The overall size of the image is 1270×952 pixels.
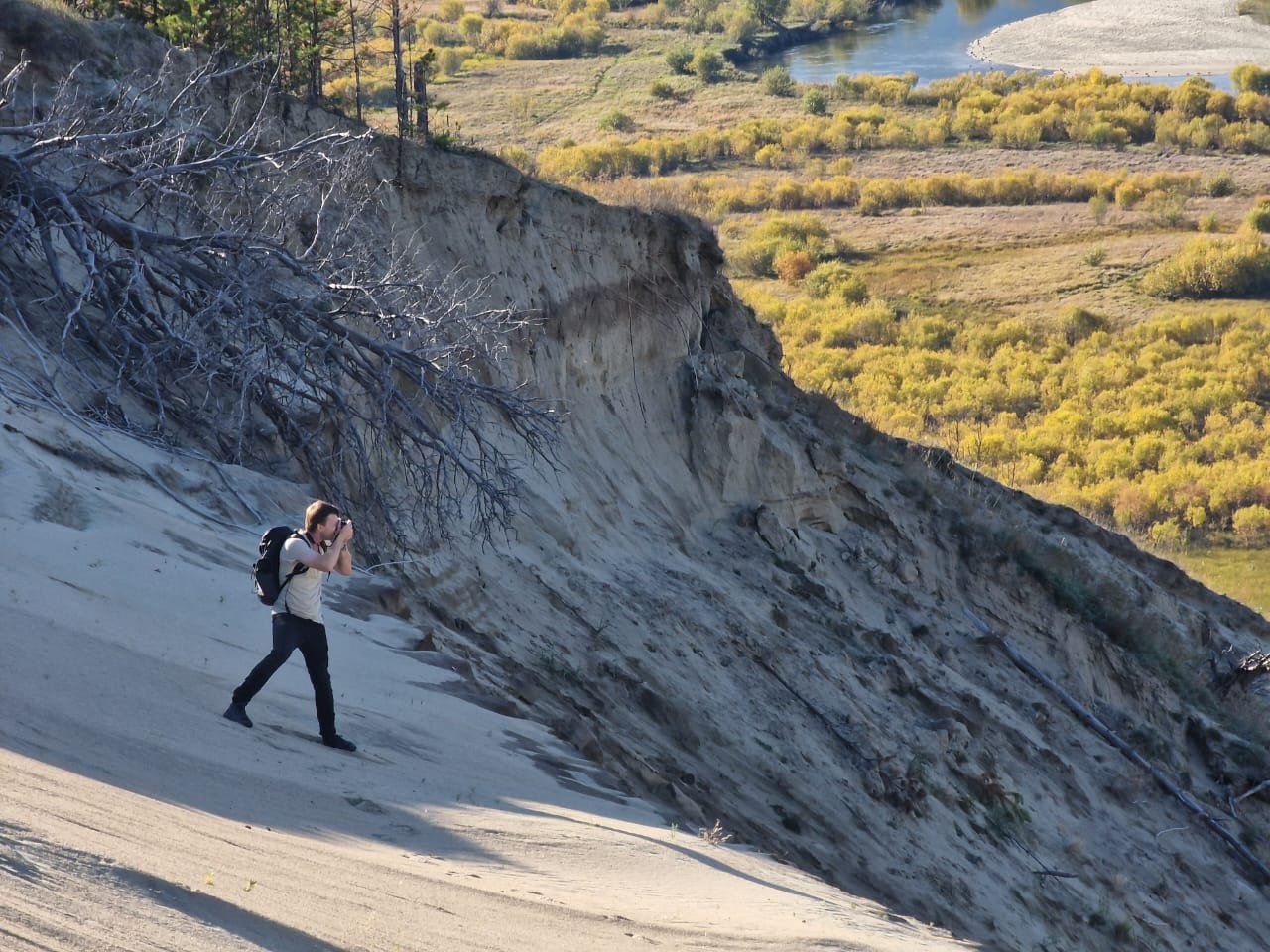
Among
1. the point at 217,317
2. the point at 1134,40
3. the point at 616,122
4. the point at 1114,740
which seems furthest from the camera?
the point at 1134,40

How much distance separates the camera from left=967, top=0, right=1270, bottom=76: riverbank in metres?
91.6

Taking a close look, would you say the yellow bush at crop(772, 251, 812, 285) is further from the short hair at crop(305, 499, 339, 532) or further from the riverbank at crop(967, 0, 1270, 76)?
the short hair at crop(305, 499, 339, 532)

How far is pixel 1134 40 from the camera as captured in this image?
319ft

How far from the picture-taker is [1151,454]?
46000 mm

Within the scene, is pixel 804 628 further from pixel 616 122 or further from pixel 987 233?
pixel 616 122

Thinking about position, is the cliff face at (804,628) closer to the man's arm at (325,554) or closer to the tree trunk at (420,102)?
the tree trunk at (420,102)

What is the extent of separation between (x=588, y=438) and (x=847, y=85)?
71.2 m

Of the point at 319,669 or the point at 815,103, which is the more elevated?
the point at 815,103

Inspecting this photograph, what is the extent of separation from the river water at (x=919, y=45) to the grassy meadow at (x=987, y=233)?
14.0ft

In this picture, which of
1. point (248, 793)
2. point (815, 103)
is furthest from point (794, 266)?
point (248, 793)

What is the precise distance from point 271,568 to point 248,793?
106 cm

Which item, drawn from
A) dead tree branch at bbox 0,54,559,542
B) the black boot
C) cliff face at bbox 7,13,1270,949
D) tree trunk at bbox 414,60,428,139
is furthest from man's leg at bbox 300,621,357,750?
tree trunk at bbox 414,60,428,139

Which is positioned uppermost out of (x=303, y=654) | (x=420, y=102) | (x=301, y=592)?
(x=420, y=102)

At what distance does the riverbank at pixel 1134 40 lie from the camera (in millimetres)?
91625
